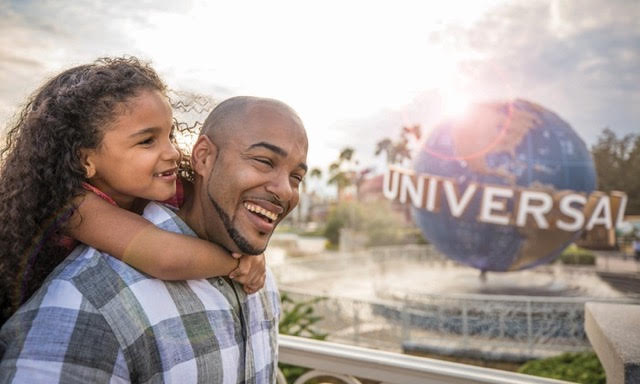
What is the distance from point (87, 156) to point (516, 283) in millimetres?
15970

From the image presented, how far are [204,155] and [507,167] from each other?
41.1ft

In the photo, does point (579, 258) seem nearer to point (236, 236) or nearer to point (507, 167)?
point (507, 167)

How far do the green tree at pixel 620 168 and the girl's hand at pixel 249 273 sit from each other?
123 feet

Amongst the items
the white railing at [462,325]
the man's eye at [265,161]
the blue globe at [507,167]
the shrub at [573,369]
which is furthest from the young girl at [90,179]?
the blue globe at [507,167]

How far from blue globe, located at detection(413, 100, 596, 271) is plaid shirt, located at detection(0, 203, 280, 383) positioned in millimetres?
12333

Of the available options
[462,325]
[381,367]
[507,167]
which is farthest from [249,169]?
[507,167]

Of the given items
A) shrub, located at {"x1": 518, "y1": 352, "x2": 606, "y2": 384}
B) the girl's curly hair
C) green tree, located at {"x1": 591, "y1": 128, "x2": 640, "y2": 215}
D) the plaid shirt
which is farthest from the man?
green tree, located at {"x1": 591, "y1": 128, "x2": 640, "y2": 215}

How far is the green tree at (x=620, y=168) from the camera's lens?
3462 cm

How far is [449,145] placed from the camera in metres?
13.9

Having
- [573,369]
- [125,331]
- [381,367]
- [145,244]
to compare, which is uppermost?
[145,244]

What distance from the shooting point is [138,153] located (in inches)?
60.7

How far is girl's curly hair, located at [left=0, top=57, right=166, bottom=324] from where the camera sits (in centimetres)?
142

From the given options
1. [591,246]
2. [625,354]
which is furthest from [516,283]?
[591,246]

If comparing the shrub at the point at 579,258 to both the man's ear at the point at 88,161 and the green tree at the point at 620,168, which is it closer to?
the green tree at the point at 620,168
